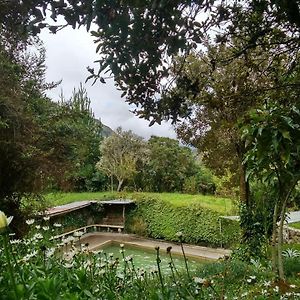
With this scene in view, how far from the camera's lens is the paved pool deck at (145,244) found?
36.5ft

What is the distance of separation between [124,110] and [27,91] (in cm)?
477

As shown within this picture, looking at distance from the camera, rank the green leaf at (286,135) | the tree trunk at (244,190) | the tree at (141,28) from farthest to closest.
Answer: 1. the tree trunk at (244,190)
2. the green leaf at (286,135)
3. the tree at (141,28)

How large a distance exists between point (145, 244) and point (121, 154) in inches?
195

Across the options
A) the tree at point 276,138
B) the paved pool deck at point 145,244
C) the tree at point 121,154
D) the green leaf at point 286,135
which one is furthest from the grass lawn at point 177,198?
the green leaf at point 286,135

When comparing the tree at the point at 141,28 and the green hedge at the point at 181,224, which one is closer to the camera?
the tree at the point at 141,28

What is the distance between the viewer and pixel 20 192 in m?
6.09

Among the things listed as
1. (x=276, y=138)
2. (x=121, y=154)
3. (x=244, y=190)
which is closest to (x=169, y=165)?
(x=121, y=154)

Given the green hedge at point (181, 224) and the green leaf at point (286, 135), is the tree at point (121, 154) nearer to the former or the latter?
the green hedge at point (181, 224)

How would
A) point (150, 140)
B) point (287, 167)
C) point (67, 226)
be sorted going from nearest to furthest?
point (287, 167) < point (67, 226) < point (150, 140)

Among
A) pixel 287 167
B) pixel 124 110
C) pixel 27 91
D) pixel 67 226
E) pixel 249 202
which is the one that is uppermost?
pixel 27 91

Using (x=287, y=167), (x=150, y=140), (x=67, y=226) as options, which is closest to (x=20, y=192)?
(x=287, y=167)

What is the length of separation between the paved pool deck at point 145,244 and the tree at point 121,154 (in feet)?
9.19

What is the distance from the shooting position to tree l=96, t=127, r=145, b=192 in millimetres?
15960

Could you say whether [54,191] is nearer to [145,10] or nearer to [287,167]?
[287,167]
